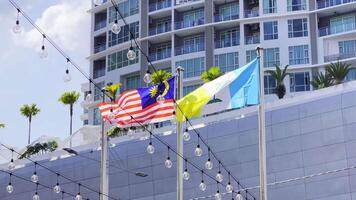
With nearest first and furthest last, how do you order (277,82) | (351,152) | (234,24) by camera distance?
(351,152) → (277,82) → (234,24)

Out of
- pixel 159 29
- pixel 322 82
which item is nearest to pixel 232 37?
pixel 159 29

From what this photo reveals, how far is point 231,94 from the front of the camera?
75.9ft

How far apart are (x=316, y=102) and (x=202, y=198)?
8816 millimetres

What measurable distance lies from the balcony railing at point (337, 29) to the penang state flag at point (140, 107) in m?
49.6

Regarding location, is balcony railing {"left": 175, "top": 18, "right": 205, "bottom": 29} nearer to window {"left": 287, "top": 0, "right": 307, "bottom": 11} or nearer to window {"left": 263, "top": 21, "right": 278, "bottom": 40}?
window {"left": 263, "top": 21, "right": 278, "bottom": 40}

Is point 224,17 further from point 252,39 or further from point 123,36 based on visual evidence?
point 123,36

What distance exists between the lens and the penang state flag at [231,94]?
74.9 ft

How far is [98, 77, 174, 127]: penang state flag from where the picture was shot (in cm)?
2315

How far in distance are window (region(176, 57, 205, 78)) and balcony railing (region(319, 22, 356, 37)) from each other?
1158 cm

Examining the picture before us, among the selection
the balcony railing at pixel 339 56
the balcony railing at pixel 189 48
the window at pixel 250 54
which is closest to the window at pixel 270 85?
the window at pixel 250 54

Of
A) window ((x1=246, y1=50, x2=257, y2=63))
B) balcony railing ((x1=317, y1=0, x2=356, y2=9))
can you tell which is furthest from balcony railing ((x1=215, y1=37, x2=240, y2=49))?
balcony railing ((x1=317, y1=0, x2=356, y2=9))

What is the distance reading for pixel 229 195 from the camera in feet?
142

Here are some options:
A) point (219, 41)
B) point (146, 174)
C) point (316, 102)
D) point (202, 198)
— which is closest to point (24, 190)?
point (146, 174)

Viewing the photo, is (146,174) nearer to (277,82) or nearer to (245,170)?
(245,170)
